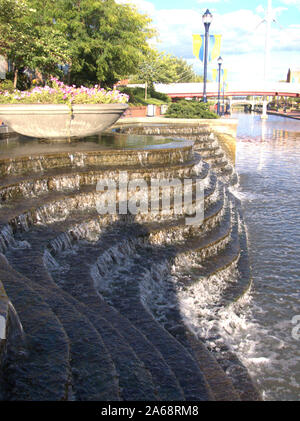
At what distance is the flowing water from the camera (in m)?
5.02

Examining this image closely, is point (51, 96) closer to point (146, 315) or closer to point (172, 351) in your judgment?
point (146, 315)

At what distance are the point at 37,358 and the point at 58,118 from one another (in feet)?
30.2

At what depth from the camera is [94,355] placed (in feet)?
10.3

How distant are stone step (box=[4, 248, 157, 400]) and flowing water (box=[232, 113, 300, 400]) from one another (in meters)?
2.09

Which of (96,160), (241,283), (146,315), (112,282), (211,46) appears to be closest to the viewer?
(146,315)

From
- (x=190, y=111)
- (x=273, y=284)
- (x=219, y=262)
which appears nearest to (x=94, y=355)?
(x=219, y=262)

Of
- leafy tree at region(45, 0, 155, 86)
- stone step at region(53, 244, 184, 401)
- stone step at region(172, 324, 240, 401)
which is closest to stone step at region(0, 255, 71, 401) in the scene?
stone step at region(53, 244, 184, 401)

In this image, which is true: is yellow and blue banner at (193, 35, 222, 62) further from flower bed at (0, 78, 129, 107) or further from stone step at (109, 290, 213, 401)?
stone step at (109, 290, 213, 401)

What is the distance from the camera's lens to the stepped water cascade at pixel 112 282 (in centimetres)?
295

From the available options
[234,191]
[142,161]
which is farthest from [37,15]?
[142,161]

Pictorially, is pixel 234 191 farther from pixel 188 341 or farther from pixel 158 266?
pixel 188 341

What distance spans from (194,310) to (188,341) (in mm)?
1218

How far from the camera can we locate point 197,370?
3756 mm

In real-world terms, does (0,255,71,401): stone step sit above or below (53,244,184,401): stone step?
above
